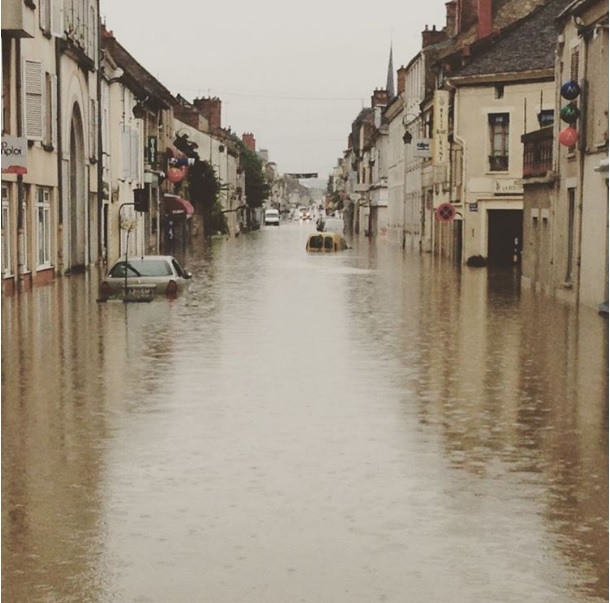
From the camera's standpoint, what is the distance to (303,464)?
10711 millimetres

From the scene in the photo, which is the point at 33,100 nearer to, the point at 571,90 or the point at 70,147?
the point at 70,147

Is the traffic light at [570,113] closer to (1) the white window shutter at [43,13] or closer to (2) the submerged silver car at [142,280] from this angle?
(2) the submerged silver car at [142,280]

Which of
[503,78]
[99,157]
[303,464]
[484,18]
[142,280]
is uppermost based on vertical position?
[484,18]

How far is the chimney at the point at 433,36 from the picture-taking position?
7719 centimetres

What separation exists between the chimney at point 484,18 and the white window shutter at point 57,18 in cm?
2683

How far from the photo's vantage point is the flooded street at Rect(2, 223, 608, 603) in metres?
7.43

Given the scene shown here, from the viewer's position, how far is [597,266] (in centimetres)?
2744

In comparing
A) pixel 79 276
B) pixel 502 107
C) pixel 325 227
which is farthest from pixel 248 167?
pixel 79 276

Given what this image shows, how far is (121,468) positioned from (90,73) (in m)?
38.3

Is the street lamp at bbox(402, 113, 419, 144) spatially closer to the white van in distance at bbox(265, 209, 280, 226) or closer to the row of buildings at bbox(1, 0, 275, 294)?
the row of buildings at bbox(1, 0, 275, 294)

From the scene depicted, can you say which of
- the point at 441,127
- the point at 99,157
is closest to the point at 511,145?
the point at 441,127

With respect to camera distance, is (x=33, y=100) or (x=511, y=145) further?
(x=511, y=145)

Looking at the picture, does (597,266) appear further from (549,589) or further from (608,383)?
(549,589)

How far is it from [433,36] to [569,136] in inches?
1971
